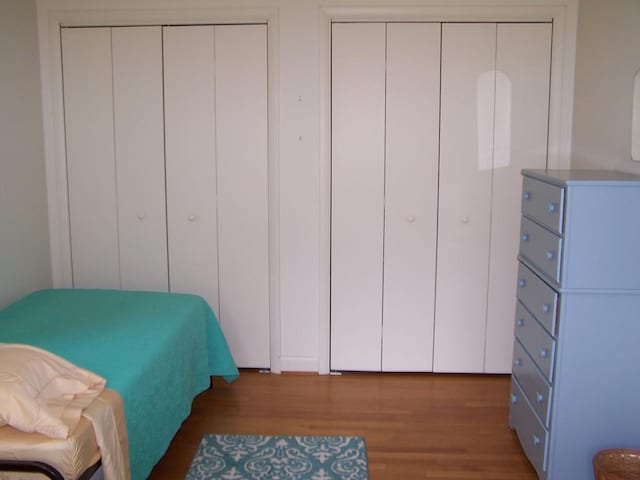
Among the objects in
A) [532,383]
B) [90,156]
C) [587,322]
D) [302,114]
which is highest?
[302,114]

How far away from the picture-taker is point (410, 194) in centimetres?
386

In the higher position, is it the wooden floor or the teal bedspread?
the teal bedspread

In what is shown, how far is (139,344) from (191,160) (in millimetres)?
1418

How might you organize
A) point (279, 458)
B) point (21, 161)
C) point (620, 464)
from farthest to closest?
point (21, 161)
point (279, 458)
point (620, 464)

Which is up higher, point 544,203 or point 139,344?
point 544,203

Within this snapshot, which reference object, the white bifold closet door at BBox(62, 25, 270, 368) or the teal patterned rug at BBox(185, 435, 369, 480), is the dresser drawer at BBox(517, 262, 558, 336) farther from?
the white bifold closet door at BBox(62, 25, 270, 368)

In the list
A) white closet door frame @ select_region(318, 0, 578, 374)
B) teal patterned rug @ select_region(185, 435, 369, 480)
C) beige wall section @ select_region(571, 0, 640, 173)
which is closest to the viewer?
teal patterned rug @ select_region(185, 435, 369, 480)

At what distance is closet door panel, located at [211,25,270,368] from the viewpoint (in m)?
3.80

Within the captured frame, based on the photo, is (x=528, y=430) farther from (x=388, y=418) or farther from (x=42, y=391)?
(x=42, y=391)

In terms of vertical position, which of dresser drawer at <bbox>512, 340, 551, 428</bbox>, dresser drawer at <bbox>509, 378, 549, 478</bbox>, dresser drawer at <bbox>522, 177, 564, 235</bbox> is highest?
dresser drawer at <bbox>522, 177, 564, 235</bbox>

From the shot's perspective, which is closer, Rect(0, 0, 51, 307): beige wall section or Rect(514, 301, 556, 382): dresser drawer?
Rect(514, 301, 556, 382): dresser drawer

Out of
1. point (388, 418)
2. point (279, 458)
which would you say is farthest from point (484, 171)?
point (279, 458)

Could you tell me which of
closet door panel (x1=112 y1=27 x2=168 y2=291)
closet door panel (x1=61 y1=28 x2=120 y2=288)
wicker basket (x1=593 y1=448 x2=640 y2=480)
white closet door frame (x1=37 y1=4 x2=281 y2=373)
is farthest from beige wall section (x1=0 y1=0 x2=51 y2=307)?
wicker basket (x1=593 y1=448 x2=640 y2=480)

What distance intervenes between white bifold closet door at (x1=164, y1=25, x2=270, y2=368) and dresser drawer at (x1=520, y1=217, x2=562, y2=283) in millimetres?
1530
